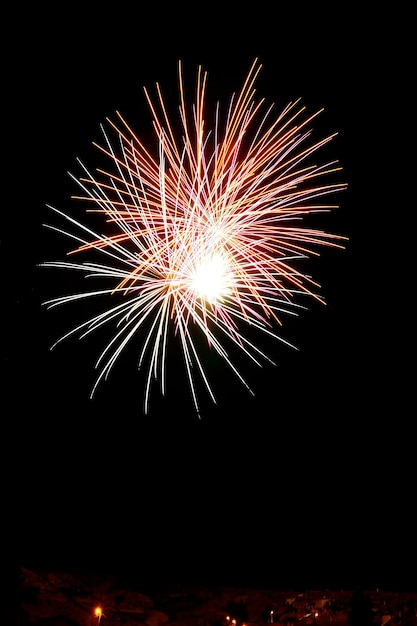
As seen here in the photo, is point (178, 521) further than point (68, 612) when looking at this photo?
Yes

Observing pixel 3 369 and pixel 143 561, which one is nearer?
pixel 3 369

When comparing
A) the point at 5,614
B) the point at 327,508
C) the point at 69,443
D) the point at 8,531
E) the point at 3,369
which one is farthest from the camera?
the point at 327,508

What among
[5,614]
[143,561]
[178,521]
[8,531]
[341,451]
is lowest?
[5,614]

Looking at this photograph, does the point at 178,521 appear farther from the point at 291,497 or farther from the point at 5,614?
the point at 5,614

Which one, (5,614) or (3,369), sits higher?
(3,369)

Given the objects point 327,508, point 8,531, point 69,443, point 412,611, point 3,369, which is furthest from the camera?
point 327,508

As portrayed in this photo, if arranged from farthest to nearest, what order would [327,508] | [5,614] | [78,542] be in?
[327,508] → [78,542] → [5,614]

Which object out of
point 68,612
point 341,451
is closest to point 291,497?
point 341,451

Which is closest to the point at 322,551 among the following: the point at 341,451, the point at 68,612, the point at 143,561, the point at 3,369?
the point at 341,451

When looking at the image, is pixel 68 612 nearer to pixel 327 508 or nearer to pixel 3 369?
pixel 3 369
